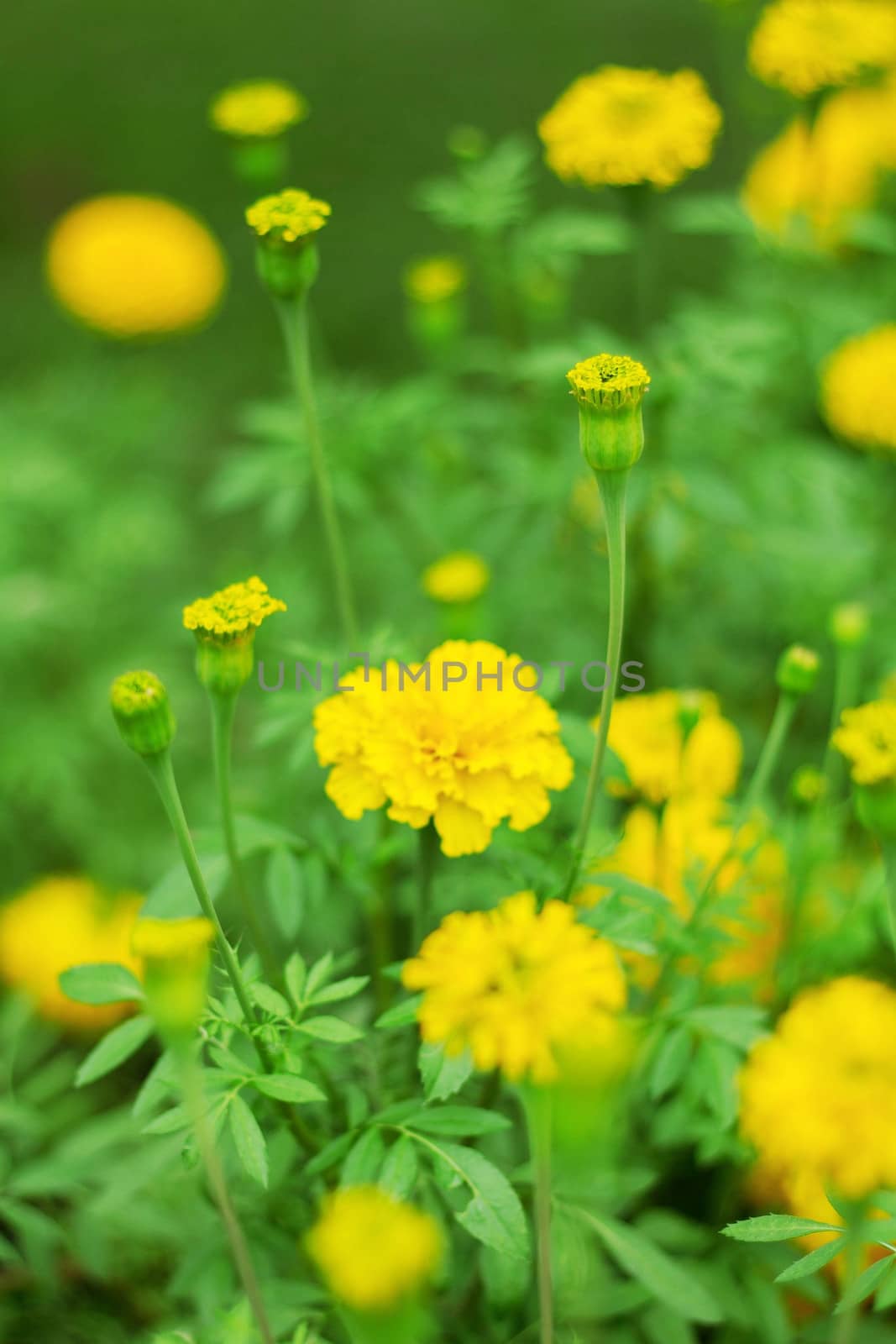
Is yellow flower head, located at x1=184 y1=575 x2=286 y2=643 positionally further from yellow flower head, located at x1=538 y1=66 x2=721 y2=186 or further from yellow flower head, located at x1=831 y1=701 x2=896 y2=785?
yellow flower head, located at x1=538 y1=66 x2=721 y2=186

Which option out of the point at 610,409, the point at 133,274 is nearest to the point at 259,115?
the point at 610,409

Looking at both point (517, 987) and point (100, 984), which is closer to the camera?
point (517, 987)

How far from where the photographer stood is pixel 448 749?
0.66m

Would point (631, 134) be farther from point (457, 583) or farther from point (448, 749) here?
point (448, 749)

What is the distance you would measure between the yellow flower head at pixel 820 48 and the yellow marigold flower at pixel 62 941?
3.21 ft

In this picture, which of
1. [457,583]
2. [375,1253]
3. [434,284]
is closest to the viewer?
[375,1253]

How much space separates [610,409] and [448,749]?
0.19m

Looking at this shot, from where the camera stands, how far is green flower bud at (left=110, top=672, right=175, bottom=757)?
1.90 feet

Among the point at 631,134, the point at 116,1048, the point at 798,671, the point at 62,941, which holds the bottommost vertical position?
the point at 62,941

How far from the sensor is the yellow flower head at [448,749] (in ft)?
2.13

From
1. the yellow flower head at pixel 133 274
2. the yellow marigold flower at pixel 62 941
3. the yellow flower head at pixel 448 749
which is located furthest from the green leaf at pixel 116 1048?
the yellow flower head at pixel 133 274

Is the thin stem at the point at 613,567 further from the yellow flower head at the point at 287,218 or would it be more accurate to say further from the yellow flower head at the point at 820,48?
the yellow flower head at the point at 820,48

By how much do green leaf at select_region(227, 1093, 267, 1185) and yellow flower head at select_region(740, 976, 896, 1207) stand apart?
0.72 feet

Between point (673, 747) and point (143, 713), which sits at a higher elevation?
point (143, 713)
